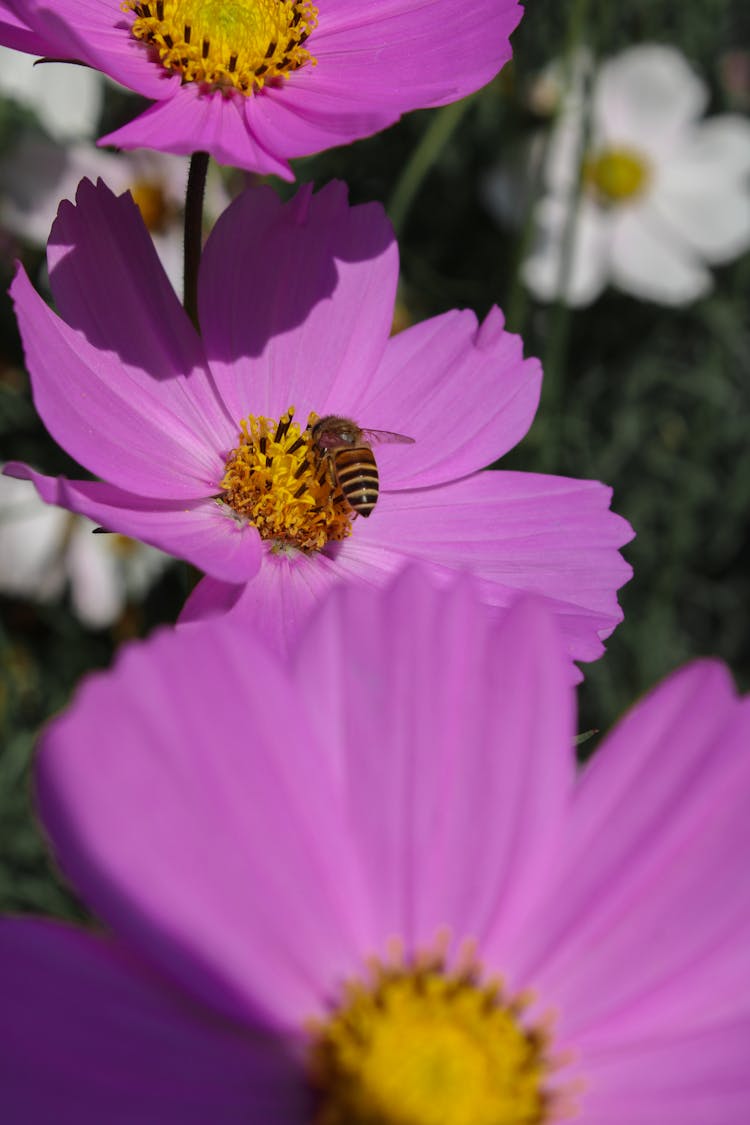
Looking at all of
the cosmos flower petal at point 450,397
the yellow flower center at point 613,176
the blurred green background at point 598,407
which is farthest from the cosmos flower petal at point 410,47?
the yellow flower center at point 613,176

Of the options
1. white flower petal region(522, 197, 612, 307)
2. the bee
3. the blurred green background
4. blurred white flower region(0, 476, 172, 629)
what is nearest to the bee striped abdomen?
the bee

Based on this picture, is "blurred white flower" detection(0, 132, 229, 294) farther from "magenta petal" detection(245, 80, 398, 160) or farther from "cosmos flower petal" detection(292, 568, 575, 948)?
"cosmos flower petal" detection(292, 568, 575, 948)

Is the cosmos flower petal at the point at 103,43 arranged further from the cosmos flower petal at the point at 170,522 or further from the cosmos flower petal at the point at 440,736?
the cosmos flower petal at the point at 440,736

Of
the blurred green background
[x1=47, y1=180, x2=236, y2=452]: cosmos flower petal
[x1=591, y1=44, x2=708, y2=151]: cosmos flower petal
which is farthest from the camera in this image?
[x1=591, y1=44, x2=708, y2=151]: cosmos flower petal

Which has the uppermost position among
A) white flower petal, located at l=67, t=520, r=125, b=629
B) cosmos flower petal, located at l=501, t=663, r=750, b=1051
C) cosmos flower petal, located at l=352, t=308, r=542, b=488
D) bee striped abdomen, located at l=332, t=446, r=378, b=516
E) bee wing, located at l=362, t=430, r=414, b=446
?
cosmos flower petal, located at l=352, t=308, r=542, b=488

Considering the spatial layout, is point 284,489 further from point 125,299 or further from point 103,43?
point 103,43

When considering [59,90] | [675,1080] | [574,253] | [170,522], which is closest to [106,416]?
[170,522]

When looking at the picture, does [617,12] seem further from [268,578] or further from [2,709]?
[268,578]
